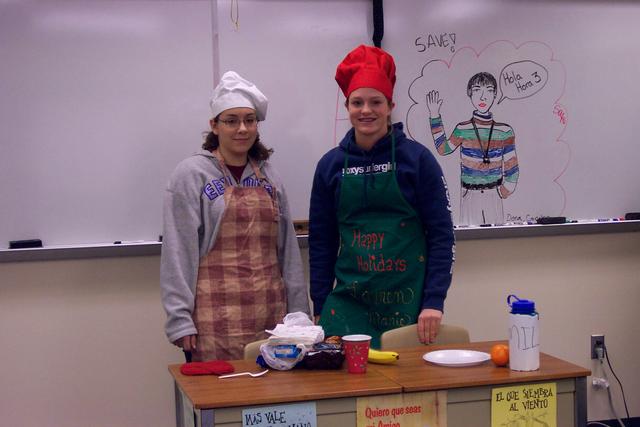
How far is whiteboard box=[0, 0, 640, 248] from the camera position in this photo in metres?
3.13

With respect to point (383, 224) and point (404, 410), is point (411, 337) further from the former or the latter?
point (404, 410)

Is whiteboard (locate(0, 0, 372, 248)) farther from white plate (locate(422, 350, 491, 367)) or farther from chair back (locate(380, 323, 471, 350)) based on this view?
white plate (locate(422, 350, 491, 367))

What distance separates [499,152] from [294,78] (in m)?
1.02

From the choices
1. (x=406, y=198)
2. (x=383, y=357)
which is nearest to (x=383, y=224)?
(x=406, y=198)

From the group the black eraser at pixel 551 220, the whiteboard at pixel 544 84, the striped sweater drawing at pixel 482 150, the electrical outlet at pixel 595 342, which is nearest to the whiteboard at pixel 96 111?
the whiteboard at pixel 544 84

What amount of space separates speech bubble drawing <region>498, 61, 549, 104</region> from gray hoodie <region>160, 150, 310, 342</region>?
58.7 inches

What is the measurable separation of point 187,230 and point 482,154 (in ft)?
5.14

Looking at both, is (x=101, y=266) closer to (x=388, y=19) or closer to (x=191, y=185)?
(x=191, y=185)

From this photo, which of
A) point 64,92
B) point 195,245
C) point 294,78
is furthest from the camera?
point 294,78

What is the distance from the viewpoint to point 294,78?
3.40 m

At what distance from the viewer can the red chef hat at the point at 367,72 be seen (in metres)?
2.62

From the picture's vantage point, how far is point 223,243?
8.85 ft

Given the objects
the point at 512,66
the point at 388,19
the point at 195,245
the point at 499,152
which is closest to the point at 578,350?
the point at 499,152

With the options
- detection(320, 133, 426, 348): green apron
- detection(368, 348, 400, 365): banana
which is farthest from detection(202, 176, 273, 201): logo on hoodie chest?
detection(368, 348, 400, 365): banana
